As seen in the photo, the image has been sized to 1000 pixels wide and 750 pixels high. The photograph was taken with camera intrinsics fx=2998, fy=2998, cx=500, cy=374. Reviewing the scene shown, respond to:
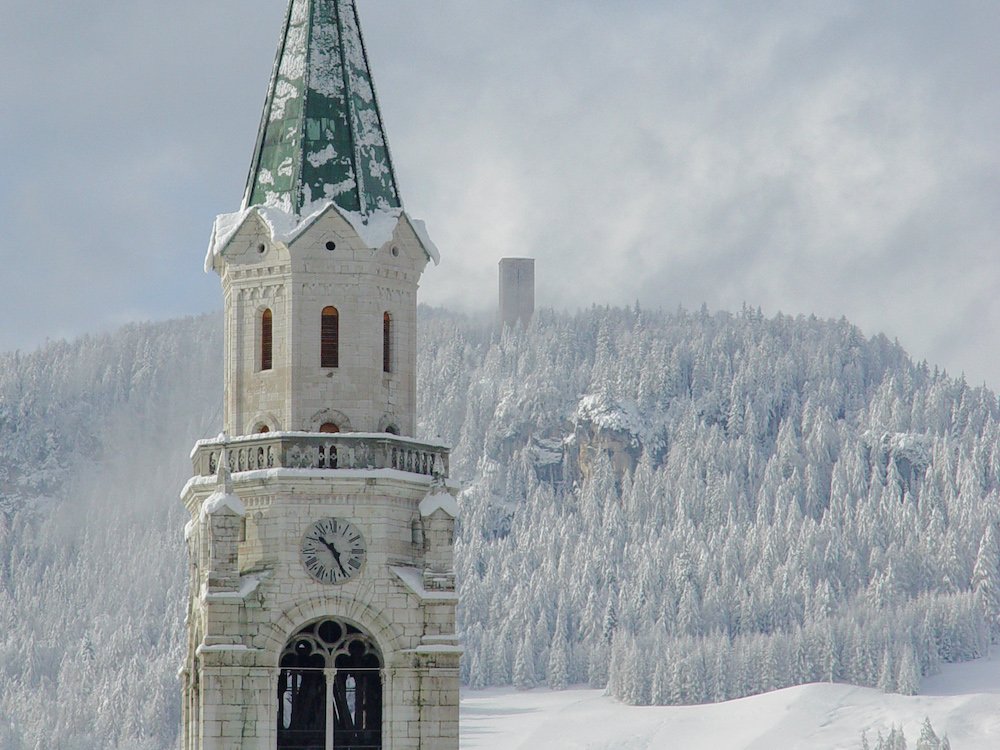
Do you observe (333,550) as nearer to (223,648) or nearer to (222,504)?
(222,504)

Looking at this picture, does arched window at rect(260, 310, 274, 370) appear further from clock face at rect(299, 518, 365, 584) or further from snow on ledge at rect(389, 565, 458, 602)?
snow on ledge at rect(389, 565, 458, 602)

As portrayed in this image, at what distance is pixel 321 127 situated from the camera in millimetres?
78938

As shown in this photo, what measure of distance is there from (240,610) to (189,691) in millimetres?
3498

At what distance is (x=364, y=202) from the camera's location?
78.1 meters

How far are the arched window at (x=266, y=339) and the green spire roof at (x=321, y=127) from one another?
283cm

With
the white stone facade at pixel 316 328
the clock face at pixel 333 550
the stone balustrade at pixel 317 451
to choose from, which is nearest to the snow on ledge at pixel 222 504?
the stone balustrade at pixel 317 451

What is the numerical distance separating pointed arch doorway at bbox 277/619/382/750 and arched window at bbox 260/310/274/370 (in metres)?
6.96

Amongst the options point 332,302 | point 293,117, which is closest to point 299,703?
point 332,302

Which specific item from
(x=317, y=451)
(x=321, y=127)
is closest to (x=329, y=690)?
(x=317, y=451)

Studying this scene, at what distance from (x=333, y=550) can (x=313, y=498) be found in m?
1.43

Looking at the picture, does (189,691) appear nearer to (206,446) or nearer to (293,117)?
(206,446)

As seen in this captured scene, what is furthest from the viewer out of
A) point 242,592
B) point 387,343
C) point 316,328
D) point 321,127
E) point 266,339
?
point 321,127

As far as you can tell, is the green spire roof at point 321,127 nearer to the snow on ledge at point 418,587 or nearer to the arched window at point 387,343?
the arched window at point 387,343

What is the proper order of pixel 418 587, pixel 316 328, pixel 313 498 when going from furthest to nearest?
pixel 316 328, pixel 313 498, pixel 418 587
